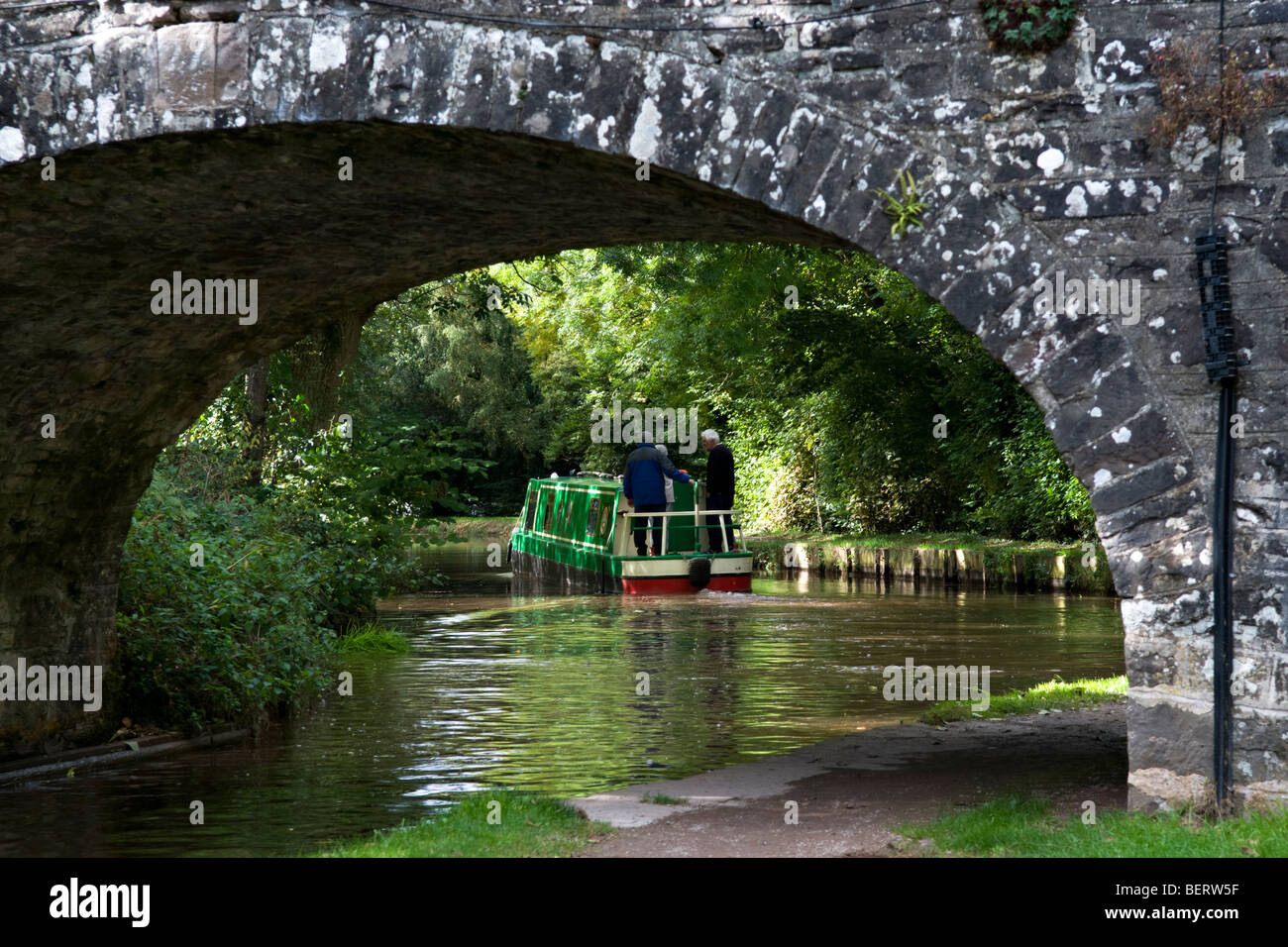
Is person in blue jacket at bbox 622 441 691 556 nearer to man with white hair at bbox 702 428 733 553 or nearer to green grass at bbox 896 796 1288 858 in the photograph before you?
man with white hair at bbox 702 428 733 553

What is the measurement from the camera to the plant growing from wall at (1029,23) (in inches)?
193

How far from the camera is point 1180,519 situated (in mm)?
4855

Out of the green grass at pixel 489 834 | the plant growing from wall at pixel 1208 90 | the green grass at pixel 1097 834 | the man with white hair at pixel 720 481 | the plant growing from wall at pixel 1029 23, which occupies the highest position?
the plant growing from wall at pixel 1029 23

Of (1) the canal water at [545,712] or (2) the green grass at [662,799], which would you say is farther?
(1) the canal water at [545,712]

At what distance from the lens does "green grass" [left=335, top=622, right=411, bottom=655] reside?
12.5 m

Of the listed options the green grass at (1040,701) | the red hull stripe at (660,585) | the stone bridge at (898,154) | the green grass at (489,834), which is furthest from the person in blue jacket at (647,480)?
the stone bridge at (898,154)

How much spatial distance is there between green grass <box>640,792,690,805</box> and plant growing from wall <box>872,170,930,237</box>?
8.69ft

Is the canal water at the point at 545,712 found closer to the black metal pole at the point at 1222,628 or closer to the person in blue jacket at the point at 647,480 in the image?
the person in blue jacket at the point at 647,480

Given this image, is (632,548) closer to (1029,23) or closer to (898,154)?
(898,154)

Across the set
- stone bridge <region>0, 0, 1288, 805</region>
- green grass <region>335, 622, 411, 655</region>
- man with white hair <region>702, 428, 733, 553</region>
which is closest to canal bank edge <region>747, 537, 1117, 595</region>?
man with white hair <region>702, 428, 733, 553</region>

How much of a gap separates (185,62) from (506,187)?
1348 mm

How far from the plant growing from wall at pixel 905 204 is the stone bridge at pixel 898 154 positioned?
32 mm

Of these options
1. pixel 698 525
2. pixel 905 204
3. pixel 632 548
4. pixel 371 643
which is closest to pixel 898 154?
pixel 905 204

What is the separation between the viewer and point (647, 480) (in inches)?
715
